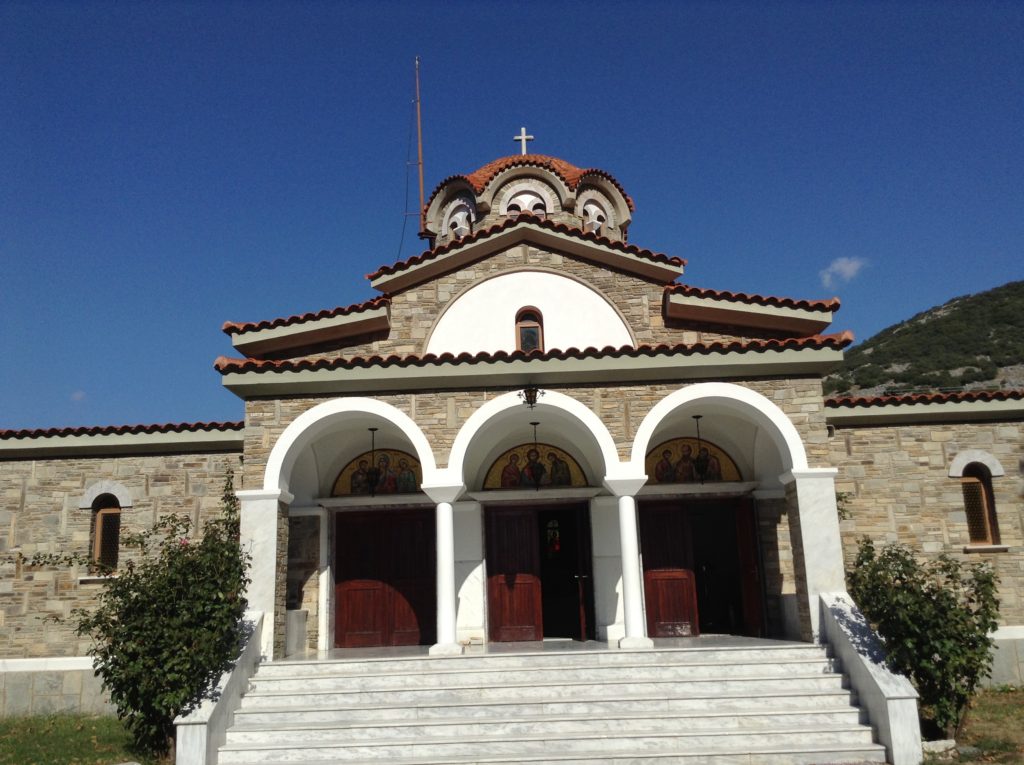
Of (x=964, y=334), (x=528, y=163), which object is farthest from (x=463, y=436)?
(x=964, y=334)

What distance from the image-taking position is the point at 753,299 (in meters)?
13.6

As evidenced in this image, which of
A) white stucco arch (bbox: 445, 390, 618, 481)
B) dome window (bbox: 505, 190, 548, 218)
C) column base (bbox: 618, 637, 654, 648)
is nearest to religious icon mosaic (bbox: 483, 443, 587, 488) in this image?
white stucco arch (bbox: 445, 390, 618, 481)

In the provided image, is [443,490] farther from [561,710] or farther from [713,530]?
[713,530]

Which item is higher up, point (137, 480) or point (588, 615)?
point (137, 480)

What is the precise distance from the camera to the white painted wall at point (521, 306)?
14.0m

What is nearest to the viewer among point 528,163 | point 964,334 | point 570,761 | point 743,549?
point 570,761

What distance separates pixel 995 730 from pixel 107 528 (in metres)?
13.0

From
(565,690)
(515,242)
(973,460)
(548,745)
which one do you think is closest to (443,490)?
(565,690)

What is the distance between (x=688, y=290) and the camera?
543 inches

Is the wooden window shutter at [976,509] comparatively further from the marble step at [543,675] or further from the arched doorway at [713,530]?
the marble step at [543,675]

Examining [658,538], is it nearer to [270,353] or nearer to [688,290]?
[688,290]

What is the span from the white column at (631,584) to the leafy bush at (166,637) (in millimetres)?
4816

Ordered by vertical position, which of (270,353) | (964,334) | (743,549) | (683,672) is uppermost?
(964,334)

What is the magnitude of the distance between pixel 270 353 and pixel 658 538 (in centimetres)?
717
